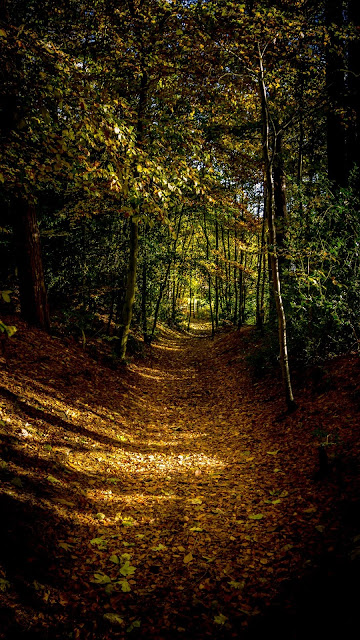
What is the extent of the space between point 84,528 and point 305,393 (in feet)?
17.5

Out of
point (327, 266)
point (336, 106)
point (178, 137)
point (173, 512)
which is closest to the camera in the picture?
point (173, 512)

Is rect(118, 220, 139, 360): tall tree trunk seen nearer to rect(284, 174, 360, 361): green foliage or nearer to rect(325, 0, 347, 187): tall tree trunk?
rect(284, 174, 360, 361): green foliage

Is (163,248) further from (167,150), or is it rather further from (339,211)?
(167,150)

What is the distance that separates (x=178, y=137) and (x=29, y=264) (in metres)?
5.24

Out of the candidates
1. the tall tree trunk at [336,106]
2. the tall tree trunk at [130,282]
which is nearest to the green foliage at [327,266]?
the tall tree trunk at [336,106]

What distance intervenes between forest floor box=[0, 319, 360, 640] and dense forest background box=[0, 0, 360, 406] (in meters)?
1.55

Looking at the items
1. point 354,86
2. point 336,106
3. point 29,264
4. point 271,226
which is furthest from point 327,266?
point 29,264

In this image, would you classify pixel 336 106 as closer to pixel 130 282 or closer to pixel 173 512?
pixel 130 282

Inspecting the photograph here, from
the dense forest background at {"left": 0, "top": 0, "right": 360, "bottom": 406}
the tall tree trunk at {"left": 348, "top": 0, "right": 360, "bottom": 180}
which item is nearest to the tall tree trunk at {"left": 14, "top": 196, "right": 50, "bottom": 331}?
the dense forest background at {"left": 0, "top": 0, "right": 360, "bottom": 406}

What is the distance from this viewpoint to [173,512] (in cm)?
453

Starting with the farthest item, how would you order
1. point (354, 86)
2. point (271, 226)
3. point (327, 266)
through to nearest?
1. point (354, 86)
2. point (327, 266)
3. point (271, 226)

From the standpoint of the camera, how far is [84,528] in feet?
12.8

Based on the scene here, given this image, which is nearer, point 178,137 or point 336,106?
point 178,137

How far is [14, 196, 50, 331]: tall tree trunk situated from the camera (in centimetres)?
859
